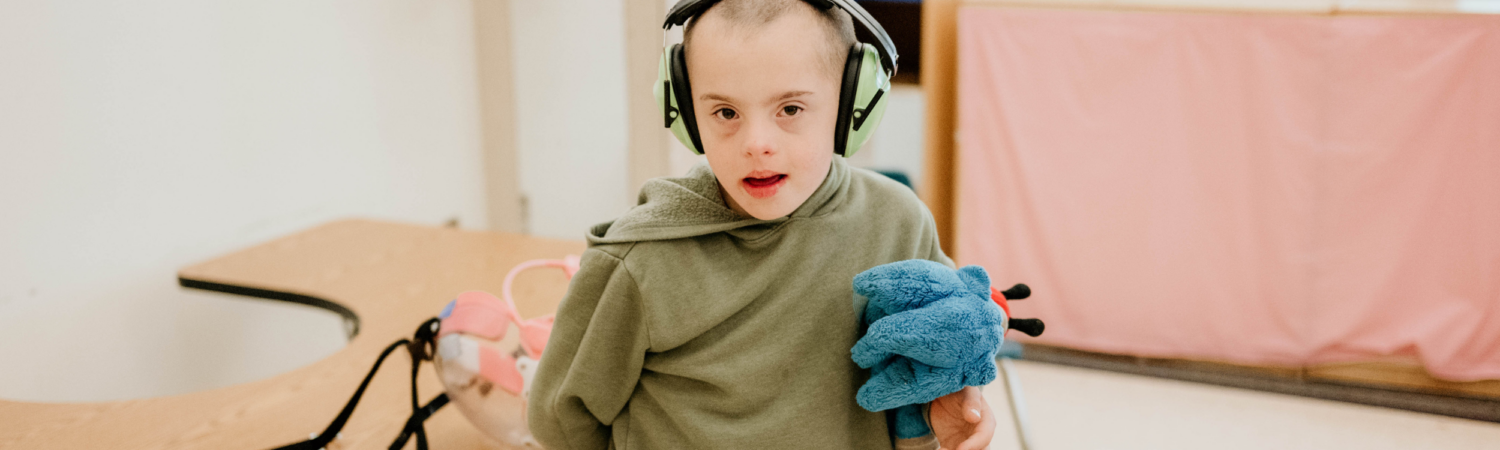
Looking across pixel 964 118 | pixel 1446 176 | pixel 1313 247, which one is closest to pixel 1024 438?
pixel 964 118

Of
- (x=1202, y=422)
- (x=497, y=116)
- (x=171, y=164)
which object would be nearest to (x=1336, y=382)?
(x=1202, y=422)

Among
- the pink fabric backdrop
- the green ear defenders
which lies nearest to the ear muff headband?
the green ear defenders

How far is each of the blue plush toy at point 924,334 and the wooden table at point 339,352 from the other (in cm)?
56

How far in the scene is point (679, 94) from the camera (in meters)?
0.67

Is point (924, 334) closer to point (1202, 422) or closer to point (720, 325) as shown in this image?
point (720, 325)

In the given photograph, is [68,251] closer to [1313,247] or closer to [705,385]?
[705,385]

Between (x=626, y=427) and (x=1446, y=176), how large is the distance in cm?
204

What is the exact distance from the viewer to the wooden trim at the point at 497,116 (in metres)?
2.57

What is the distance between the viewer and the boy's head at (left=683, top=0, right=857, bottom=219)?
0.63m

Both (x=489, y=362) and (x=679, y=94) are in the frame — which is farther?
(x=489, y=362)

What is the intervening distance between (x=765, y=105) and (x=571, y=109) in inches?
84.4

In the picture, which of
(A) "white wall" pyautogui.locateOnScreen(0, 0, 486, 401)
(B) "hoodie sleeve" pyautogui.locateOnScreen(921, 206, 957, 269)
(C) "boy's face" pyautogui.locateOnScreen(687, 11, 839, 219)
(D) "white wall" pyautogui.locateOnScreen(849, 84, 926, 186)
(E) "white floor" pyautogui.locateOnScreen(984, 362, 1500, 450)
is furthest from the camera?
(D) "white wall" pyautogui.locateOnScreen(849, 84, 926, 186)

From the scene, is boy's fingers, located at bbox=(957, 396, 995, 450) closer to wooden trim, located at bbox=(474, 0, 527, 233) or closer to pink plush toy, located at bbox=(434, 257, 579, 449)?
pink plush toy, located at bbox=(434, 257, 579, 449)

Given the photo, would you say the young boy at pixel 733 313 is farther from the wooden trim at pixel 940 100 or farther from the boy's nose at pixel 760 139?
the wooden trim at pixel 940 100
